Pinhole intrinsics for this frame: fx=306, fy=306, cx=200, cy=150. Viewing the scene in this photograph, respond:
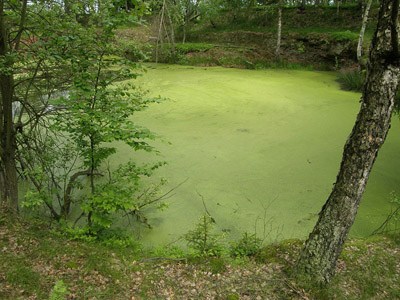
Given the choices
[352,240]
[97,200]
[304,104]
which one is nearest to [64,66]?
[97,200]

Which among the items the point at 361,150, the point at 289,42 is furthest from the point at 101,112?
the point at 289,42

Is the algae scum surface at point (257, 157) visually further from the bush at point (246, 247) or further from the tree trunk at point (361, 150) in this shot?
the tree trunk at point (361, 150)

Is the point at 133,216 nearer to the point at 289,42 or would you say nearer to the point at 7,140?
the point at 7,140

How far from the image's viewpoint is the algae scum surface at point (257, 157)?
2.75 metres

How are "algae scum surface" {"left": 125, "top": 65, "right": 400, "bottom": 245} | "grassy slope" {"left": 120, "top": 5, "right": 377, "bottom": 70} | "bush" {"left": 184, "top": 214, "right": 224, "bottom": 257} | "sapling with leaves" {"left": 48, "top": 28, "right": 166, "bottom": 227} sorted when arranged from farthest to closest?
"grassy slope" {"left": 120, "top": 5, "right": 377, "bottom": 70} → "algae scum surface" {"left": 125, "top": 65, "right": 400, "bottom": 245} → "bush" {"left": 184, "top": 214, "right": 224, "bottom": 257} → "sapling with leaves" {"left": 48, "top": 28, "right": 166, "bottom": 227}

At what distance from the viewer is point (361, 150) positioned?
1547mm

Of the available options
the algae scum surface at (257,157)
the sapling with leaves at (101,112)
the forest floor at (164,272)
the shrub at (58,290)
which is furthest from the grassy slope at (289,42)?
the shrub at (58,290)

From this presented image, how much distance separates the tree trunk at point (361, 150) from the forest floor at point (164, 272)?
0.58 feet

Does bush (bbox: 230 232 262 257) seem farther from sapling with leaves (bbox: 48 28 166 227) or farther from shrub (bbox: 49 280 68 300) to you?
shrub (bbox: 49 280 68 300)

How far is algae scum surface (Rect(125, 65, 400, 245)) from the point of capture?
9.02 feet

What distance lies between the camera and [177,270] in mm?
2016

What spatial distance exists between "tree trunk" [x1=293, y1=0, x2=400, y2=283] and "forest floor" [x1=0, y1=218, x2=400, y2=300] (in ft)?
0.58

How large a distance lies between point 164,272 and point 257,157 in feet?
7.10

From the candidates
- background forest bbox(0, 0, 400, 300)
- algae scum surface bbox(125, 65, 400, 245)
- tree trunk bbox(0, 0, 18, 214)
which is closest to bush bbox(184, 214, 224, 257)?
background forest bbox(0, 0, 400, 300)
